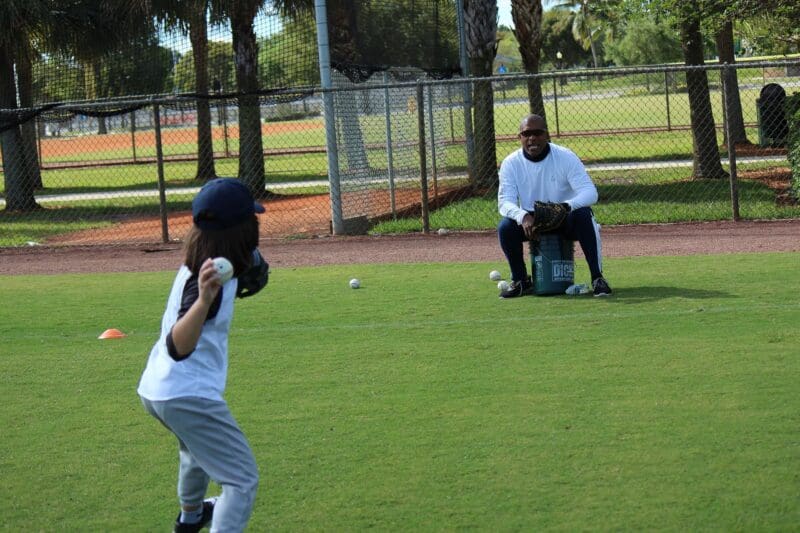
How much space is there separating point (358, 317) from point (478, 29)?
1164 cm

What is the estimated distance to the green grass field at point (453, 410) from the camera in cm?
487

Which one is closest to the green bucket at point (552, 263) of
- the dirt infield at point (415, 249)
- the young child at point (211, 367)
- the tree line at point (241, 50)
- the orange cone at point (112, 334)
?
the dirt infield at point (415, 249)

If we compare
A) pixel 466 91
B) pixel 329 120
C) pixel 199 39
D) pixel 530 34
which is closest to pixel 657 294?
pixel 329 120

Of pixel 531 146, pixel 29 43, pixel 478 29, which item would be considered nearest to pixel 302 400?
pixel 531 146

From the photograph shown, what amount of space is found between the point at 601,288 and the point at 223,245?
6.03 meters

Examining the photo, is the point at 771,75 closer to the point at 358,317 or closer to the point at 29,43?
the point at 29,43

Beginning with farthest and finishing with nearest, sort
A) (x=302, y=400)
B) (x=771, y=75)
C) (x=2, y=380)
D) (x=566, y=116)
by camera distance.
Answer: (x=771, y=75) < (x=566, y=116) < (x=2, y=380) < (x=302, y=400)

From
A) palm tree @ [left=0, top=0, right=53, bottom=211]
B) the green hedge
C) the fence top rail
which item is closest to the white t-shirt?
the fence top rail

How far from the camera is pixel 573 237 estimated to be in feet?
31.7

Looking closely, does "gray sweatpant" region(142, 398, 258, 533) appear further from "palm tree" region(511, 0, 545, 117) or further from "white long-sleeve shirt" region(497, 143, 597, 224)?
"palm tree" region(511, 0, 545, 117)

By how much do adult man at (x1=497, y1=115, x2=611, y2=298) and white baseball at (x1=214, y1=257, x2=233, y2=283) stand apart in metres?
6.04

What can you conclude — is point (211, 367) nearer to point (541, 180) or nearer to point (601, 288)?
point (601, 288)

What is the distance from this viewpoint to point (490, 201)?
58.1 ft

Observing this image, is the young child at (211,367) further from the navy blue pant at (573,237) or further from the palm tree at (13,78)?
the palm tree at (13,78)
